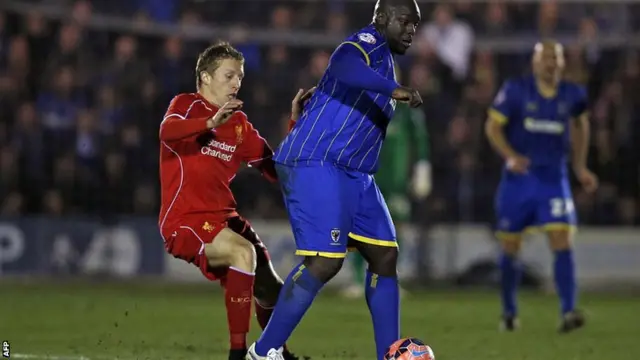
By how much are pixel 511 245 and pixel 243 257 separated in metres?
4.92

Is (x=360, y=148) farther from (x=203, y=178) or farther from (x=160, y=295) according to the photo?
(x=160, y=295)

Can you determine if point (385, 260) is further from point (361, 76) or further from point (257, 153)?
point (257, 153)

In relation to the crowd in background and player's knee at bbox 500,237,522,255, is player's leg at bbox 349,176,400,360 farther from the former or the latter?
the crowd in background

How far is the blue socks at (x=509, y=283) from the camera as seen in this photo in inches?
467

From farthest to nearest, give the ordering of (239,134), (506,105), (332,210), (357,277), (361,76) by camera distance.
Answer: (357,277)
(506,105)
(239,134)
(332,210)
(361,76)

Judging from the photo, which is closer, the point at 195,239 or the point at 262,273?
the point at 195,239

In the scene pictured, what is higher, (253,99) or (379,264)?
(379,264)

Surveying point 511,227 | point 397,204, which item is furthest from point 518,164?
point 397,204

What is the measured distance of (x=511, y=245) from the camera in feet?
40.0

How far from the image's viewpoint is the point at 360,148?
291 inches

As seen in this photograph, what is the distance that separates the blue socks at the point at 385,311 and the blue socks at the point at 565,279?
450 centimetres

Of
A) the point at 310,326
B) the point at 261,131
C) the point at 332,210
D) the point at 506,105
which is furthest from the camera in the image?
the point at 261,131

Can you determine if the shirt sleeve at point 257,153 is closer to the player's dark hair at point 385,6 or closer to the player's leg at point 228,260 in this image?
the player's leg at point 228,260

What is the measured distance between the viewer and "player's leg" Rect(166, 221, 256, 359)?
25.5ft
